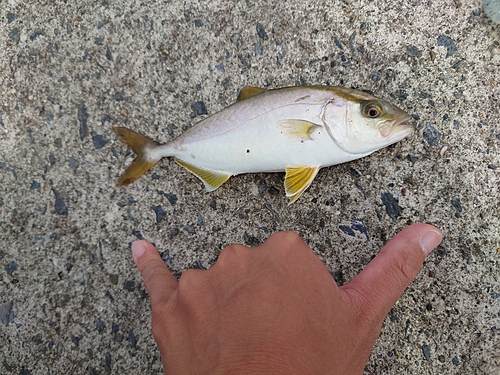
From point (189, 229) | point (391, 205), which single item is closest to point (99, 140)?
point (189, 229)

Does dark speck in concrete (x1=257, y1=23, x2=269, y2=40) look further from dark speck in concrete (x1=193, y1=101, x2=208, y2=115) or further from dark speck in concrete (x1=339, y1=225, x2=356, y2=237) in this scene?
dark speck in concrete (x1=339, y1=225, x2=356, y2=237)

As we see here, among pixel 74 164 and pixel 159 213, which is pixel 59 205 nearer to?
pixel 74 164

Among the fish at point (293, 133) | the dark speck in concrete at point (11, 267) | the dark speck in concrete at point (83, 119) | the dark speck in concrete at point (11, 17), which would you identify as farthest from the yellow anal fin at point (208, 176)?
the dark speck in concrete at point (11, 17)

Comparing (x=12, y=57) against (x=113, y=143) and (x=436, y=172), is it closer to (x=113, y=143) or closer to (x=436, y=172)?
(x=113, y=143)

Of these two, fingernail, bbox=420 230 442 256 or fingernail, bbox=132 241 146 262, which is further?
fingernail, bbox=132 241 146 262

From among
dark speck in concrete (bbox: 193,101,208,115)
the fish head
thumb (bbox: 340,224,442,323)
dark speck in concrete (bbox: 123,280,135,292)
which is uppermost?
dark speck in concrete (bbox: 193,101,208,115)

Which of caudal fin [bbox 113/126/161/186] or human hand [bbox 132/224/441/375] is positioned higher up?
caudal fin [bbox 113/126/161/186]

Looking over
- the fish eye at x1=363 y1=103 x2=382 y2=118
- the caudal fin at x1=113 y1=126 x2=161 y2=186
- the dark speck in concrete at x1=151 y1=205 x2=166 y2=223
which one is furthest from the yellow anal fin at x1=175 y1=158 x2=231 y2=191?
the fish eye at x1=363 y1=103 x2=382 y2=118
